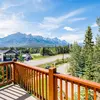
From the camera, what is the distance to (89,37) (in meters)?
27.1

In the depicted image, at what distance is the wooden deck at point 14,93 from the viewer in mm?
3742

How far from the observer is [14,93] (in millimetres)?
4023

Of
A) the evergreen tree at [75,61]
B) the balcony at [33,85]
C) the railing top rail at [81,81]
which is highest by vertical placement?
the railing top rail at [81,81]

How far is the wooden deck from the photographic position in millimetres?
3742

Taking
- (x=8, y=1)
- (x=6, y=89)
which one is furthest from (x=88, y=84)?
(x=8, y=1)

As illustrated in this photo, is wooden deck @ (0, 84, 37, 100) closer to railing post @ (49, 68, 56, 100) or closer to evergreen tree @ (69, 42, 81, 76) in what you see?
railing post @ (49, 68, 56, 100)

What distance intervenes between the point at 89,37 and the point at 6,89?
958 inches

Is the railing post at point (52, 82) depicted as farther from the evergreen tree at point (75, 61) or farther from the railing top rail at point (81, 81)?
the evergreen tree at point (75, 61)

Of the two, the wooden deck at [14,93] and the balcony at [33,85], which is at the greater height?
the balcony at [33,85]

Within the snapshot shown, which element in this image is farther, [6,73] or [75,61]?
[75,61]

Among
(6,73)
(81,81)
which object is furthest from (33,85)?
(81,81)

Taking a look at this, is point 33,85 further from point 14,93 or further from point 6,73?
point 6,73

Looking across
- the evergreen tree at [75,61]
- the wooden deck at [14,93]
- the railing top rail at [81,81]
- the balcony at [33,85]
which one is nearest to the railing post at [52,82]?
the balcony at [33,85]

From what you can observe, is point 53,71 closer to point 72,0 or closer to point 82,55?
point 72,0
